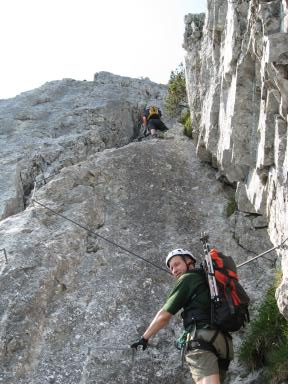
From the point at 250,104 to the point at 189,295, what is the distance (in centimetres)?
545

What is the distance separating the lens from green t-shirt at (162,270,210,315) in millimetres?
8727

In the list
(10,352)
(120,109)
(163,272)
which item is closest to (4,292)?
(10,352)

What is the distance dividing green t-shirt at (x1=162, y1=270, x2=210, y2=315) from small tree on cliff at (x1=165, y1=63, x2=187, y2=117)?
57.3ft

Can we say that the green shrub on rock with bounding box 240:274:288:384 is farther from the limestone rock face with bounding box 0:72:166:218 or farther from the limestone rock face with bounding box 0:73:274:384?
the limestone rock face with bounding box 0:72:166:218

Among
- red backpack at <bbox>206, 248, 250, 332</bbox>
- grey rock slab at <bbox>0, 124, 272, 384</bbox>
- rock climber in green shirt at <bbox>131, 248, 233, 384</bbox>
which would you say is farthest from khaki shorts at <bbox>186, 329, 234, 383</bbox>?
grey rock slab at <bbox>0, 124, 272, 384</bbox>

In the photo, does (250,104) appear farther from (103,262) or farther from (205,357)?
(205,357)

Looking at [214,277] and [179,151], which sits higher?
[179,151]

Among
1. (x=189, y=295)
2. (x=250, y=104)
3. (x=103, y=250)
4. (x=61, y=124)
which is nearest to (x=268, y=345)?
(x=189, y=295)

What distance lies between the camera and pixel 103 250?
14.4 m

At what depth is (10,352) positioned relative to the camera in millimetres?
10992

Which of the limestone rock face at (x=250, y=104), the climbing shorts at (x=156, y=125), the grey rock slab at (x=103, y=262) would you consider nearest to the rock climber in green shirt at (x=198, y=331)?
the limestone rock face at (x=250, y=104)

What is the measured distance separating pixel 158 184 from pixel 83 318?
6.14 m

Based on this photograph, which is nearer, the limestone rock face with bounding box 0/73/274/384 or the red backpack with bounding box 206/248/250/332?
the red backpack with bounding box 206/248/250/332

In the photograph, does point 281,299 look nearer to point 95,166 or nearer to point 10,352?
point 10,352
